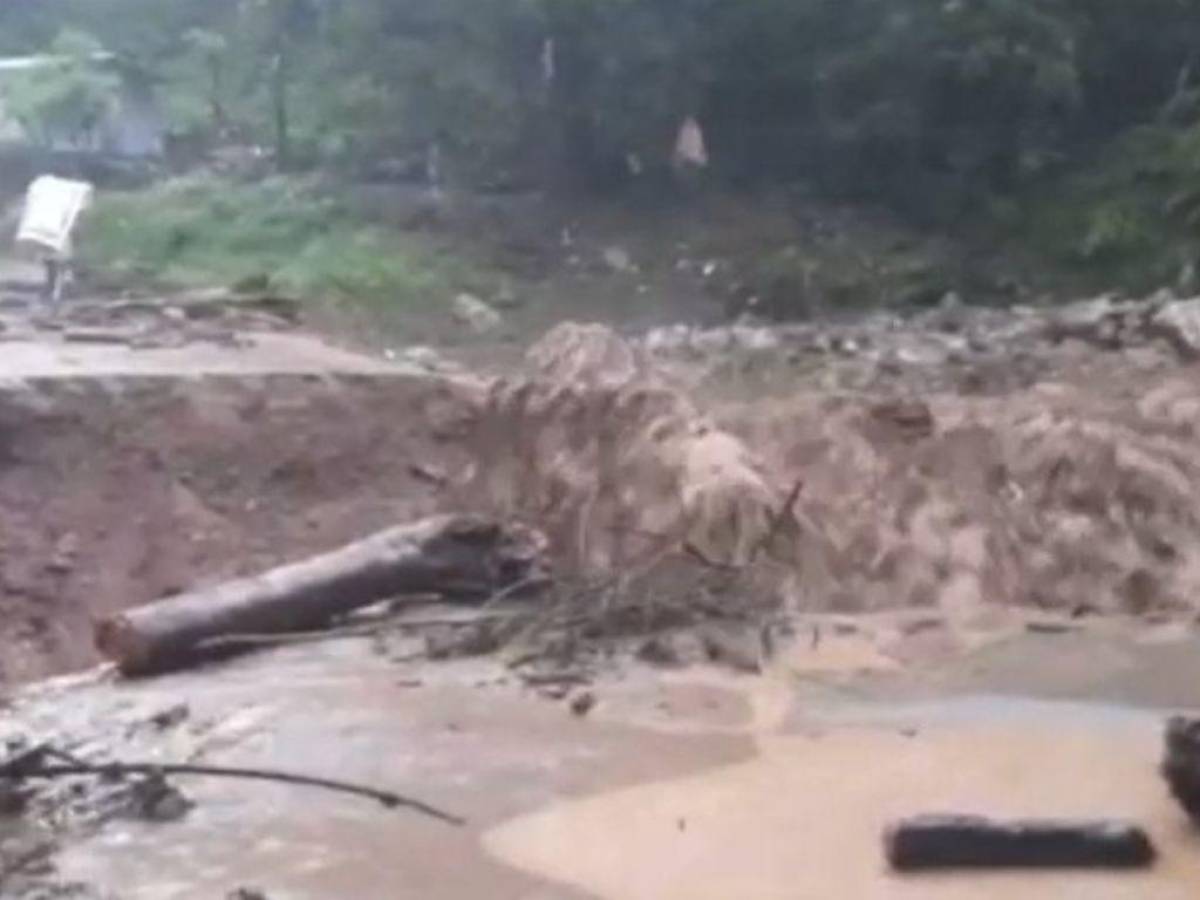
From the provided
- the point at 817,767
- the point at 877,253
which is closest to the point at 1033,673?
the point at 817,767

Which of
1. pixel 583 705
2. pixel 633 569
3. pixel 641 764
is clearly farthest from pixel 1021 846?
pixel 633 569

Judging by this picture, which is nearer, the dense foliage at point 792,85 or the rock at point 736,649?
the rock at point 736,649

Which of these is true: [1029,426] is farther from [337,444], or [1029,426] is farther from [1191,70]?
[1191,70]

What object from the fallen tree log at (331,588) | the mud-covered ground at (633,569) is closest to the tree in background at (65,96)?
the mud-covered ground at (633,569)

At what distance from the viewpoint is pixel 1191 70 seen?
23.6m

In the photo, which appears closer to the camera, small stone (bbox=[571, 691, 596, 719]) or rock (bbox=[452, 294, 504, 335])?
small stone (bbox=[571, 691, 596, 719])

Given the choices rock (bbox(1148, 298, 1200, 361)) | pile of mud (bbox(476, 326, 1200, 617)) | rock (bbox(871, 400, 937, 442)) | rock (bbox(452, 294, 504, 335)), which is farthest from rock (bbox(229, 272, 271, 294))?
rock (bbox(871, 400, 937, 442))

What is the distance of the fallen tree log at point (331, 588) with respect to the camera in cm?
877

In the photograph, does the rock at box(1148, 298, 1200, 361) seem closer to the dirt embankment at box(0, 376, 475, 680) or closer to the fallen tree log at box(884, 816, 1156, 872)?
the dirt embankment at box(0, 376, 475, 680)

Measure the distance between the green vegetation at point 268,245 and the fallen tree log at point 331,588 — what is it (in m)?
10.7

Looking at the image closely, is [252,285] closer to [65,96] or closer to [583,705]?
[65,96]

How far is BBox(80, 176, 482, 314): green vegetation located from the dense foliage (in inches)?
61.5

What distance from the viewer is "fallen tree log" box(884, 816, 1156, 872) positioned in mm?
6008

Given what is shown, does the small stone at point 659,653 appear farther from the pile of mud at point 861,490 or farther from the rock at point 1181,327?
the rock at point 1181,327
